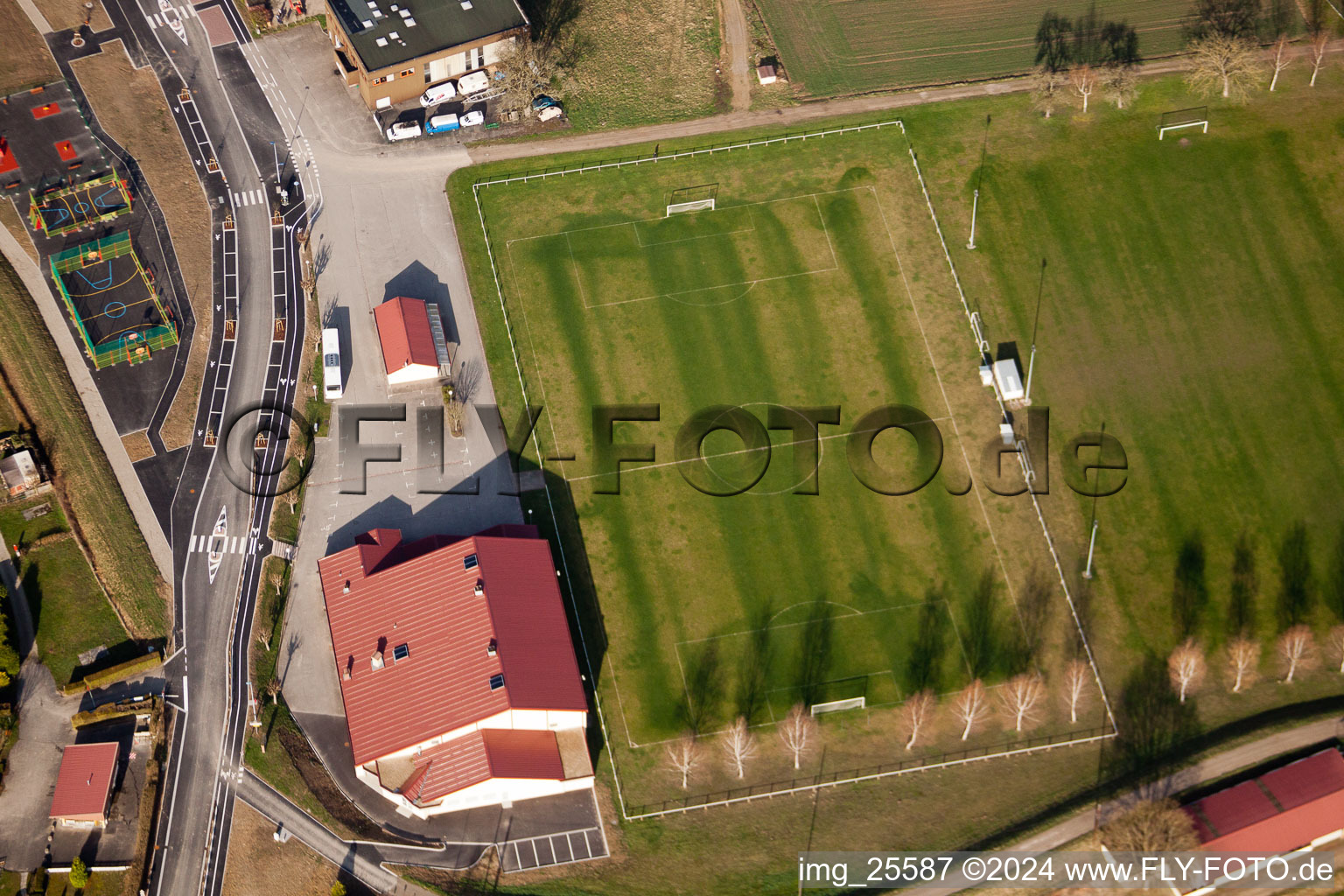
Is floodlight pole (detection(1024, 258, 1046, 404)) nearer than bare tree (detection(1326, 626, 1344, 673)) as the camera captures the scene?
No

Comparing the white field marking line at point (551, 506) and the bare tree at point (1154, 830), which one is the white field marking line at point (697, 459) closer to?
the white field marking line at point (551, 506)

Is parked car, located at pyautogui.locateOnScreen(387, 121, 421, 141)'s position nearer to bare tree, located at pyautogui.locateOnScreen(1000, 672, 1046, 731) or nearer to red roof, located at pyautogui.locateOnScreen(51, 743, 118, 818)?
red roof, located at pyautogui.locateOnScreen(51, 743, 118, 818)

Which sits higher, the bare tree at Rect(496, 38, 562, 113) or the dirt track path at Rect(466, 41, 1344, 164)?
the bare tree at Rect(496, 38, 562, 113)

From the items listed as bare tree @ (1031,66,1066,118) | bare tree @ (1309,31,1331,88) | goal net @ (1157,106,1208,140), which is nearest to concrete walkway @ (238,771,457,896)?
bare tree @ (1031,66,1066,118)

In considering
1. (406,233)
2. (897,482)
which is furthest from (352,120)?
(897,482)

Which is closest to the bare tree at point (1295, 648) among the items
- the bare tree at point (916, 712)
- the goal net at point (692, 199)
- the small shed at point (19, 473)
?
the bare tree at point (916, 712)

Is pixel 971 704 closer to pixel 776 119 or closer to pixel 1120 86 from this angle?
pixel 776 119

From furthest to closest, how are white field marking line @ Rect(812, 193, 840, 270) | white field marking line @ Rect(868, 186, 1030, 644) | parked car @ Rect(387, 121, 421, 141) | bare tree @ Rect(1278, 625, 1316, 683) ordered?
parked car @ Rect(387, 121, 421, 141)
white field marking line @ Rect(812, 193, 840, 270)
white field marking line @ Rect(868, 186, 1030, 644)
bare tree @ Rect(1278, 625, 1316, 683)
